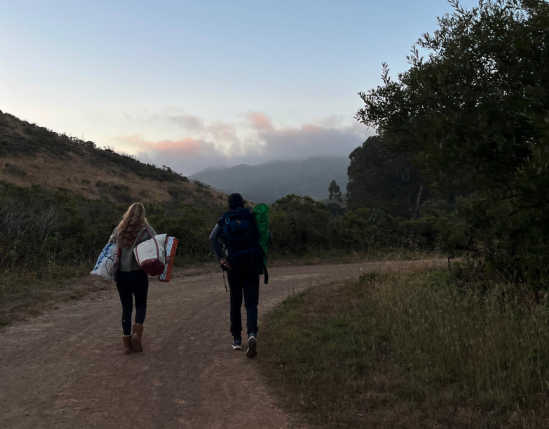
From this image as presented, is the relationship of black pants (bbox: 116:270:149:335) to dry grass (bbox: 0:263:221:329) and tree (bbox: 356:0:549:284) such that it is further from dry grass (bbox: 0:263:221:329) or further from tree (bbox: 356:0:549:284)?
tree (bbox: 356:0:549:284)

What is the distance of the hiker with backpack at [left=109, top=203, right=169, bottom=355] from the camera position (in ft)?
18.4

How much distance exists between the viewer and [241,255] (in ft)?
17.8

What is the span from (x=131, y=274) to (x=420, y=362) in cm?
373

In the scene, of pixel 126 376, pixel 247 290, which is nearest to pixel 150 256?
pixel 247 290

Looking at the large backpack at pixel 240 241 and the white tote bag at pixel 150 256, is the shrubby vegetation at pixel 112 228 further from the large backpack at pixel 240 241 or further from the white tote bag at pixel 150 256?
the large backpack at pixel 240 241

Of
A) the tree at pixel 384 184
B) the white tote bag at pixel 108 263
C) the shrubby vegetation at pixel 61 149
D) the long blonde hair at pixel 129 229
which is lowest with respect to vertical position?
the white tote bag at pixel 108 263

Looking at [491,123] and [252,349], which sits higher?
[491,123]

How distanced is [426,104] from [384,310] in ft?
10.0

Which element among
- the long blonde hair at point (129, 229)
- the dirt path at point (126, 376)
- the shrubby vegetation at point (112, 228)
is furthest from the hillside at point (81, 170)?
the long blonde hair at point (129, 229)

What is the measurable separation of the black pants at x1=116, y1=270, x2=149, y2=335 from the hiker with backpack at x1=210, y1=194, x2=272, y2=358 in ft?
3.70

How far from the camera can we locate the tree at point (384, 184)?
39.9 metres

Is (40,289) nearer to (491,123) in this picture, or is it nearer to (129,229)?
(129,229)

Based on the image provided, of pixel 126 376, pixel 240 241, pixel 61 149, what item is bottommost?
pixel 126 376

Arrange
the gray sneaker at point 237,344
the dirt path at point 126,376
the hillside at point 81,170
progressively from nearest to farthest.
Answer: the dirt path at point 126,376, the gray sneaker at point 237,344, the hillside at point 81,170
